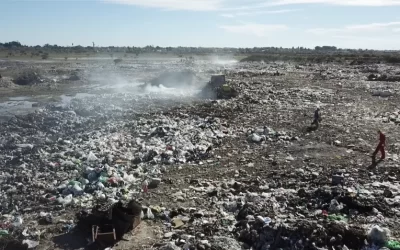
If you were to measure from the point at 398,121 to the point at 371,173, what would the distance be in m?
5.74

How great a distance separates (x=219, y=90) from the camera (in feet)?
59.2

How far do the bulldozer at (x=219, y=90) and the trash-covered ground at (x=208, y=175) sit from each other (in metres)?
2.82

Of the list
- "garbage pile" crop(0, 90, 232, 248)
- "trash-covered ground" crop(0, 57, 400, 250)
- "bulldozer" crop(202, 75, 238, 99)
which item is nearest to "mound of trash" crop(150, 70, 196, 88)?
"bulldozer" crop(202, 75, 238, 99)

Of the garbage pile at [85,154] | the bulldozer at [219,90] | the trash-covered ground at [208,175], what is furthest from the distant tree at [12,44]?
the trash-covered ground at [208,175]

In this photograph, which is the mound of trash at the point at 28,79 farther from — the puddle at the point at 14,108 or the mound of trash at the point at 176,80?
the mound of trash at the point at 176,80

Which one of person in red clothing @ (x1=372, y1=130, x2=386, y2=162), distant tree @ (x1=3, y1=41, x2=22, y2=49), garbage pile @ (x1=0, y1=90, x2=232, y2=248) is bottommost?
garbage pile @ (x1=0, y1=90, x2=232, y2=248)

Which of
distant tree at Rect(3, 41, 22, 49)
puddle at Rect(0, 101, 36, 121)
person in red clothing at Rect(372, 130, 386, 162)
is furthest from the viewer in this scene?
distant tree at Rect(3, 41, 22, 49)

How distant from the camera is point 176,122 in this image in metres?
12.4

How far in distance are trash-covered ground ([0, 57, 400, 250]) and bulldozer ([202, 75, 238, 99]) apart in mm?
2816

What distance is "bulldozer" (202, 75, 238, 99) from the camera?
1766 cm

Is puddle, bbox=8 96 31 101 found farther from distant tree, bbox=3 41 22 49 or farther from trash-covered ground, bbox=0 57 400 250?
distant tree, bbox=3 41 22 49

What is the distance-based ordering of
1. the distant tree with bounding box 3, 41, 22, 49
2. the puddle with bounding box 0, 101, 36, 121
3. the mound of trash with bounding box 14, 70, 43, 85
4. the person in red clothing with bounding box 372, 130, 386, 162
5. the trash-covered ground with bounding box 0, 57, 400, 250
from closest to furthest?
the trash-covered ground with bounding box 0, 57, 400, 250 < the person in red clothing with bounding box 372, 130, 386, 162 < the puddle with bounding box 0, 101, 36, 121 < the mound of trash with bounding box 14, 70, 43, 85 < the distant tree with bounding box 3, 41, 22, 49

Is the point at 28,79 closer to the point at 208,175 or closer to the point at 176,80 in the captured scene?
the point at 176,80

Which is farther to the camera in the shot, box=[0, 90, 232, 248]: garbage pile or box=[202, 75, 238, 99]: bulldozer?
box=[202, 75, 238, 99]: bulldozer
